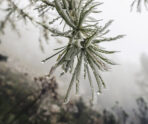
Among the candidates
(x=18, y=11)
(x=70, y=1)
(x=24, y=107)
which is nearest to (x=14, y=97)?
(x=24, y=107)

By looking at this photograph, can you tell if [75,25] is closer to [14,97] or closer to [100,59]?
[100,59]

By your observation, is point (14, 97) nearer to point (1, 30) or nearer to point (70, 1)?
point (1, 30)

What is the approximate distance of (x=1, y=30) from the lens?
146 inches

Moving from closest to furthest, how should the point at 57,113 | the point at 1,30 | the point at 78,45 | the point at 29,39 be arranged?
1. the point at 78,45
2. the point at 1,30
3. the point at 57,113
4. the point at 29,39

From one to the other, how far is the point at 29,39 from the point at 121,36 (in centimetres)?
3985

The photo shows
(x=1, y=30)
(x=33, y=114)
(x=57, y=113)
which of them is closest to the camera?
(x=1, y=30)

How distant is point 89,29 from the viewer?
83 cm

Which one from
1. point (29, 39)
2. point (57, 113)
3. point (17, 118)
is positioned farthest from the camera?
point (29, 39)

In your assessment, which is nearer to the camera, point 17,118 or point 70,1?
point 70,1

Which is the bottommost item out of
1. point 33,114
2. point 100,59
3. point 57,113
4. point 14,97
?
point 57,113

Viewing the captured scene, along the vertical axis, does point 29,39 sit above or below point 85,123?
above

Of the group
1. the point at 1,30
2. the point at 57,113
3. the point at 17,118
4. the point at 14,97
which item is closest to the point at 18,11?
the point at 1,30

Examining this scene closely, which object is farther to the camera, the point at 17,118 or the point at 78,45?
the point at 17,118

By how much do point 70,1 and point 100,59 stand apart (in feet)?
1.03
